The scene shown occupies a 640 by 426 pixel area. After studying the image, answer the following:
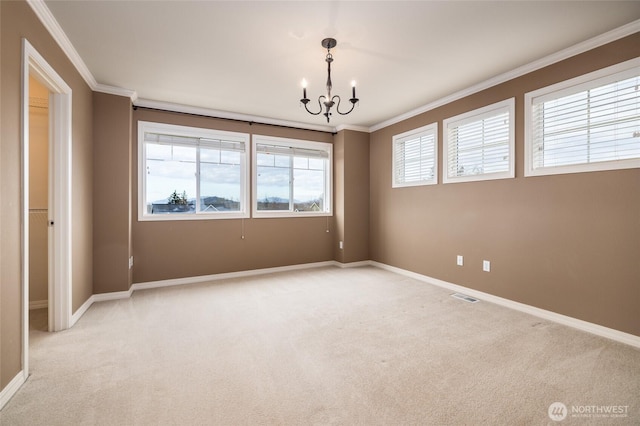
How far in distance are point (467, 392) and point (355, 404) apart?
28.5 inches

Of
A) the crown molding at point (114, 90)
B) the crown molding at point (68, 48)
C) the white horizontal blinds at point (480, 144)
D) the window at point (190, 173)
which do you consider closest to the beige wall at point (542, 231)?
the white horizontal blinds at point (480, 144)

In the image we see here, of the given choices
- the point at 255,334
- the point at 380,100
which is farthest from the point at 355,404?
the point at 380,100

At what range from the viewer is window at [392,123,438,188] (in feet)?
14.6

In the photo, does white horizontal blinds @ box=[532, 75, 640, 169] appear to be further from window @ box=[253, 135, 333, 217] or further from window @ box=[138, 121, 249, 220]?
window @ box=[138, 121, 249, 220]

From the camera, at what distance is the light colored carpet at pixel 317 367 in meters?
1.71

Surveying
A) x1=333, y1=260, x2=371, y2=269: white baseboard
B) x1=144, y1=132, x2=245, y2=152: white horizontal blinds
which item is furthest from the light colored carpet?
x1=144, y1=132, x2=245, y2=152: white horizontal blinds

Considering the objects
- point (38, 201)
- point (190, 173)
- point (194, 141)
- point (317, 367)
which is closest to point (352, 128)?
point (194, 141)

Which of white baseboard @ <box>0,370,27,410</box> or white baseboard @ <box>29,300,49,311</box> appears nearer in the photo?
white baseboard @ <box>0,370,27,410</box>

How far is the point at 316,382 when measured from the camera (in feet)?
6.57

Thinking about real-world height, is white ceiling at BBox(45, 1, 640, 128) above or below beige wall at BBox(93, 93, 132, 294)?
above

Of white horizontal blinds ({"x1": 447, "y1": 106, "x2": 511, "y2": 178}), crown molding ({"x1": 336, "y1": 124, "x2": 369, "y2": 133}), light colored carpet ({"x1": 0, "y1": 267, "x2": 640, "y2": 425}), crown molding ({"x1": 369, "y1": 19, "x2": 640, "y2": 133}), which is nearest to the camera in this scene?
light colored carpet ({"x1": 0, "y1": 267, "x2": 640, "y2": 425})

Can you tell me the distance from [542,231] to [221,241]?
165 inches

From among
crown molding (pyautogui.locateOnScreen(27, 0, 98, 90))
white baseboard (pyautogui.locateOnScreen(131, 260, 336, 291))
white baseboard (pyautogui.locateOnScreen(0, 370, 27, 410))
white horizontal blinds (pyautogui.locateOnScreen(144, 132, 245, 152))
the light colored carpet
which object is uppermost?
crown molding (pyautogui.locateOnScreen(27, 0, 98, 90))

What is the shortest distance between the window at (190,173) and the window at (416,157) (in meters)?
2.55
